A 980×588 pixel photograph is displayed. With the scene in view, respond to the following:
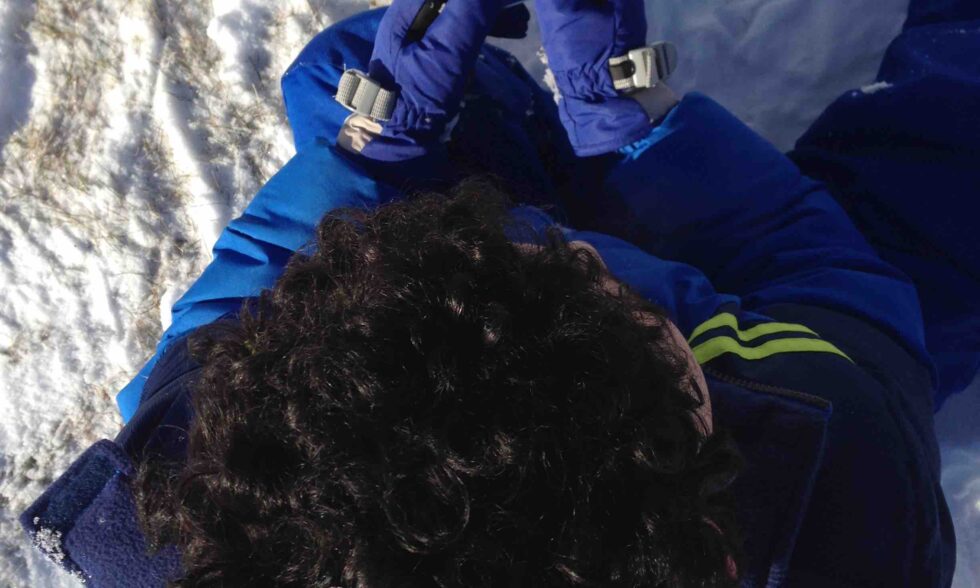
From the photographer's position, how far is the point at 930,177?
52.1 inches

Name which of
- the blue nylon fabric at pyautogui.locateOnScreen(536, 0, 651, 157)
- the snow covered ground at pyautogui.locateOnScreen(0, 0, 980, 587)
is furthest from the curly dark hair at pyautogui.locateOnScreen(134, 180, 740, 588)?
the snow covered ground at pyautogui.locateOnScreen(0, 0, 980, 587)

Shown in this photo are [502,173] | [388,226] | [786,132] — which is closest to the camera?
[388,226]

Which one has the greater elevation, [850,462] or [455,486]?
[455,486]

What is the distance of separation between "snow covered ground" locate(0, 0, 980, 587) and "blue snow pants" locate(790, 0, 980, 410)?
A: 0.36m

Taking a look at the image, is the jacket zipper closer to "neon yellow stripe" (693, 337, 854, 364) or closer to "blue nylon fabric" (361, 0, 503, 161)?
"neon yellow stripe" (693, 337, 854, 364)

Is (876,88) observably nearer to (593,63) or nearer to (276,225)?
(593,63)

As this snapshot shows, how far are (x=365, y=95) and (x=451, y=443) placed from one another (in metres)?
0.74

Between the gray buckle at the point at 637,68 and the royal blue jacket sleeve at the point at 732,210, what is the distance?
0.12 metres

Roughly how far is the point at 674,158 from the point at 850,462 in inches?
25.8

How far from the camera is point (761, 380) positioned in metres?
0.88

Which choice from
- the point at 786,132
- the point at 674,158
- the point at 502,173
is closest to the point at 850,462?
the point at 674,158

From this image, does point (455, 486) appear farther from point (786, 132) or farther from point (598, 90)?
point (786, 132)

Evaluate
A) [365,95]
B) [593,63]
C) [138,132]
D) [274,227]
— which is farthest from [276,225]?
[138,132]

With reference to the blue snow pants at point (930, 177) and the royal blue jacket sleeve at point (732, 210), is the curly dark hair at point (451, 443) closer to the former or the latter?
the royal blue jacket sleeve at point (732, 210)
